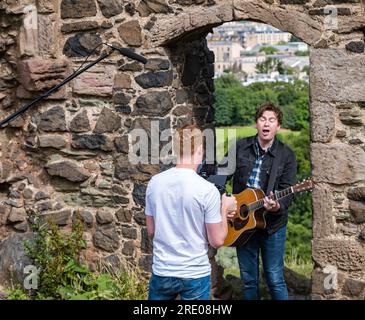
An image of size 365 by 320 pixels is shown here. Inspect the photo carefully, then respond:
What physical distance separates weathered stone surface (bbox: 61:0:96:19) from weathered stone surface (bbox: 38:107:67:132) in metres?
0.80

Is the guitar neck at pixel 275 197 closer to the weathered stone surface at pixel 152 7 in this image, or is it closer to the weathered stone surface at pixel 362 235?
the weathered stone surface at pixel 362 235

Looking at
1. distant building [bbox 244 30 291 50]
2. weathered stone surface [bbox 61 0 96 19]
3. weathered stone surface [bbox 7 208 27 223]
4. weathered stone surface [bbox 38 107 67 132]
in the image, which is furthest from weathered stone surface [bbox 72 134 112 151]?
distant building [bbox 244 30 291 50]

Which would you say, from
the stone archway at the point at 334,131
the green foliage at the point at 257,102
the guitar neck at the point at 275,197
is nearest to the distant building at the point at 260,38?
the green foliage at the point at 257,102

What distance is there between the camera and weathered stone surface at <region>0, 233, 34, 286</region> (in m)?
5.97

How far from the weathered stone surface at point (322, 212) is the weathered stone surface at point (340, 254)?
0.08 metres

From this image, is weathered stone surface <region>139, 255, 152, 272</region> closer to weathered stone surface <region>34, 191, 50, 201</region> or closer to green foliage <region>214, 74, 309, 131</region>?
weathered stone surface <region>34, 191, 50, 201</region>

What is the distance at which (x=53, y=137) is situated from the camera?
6.15 meters

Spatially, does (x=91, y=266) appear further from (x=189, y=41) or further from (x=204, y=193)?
(x=204, y=193)

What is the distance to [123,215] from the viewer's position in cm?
603

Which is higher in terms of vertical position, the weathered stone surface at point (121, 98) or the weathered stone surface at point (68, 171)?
the weathered stone surface at point (121, 98)

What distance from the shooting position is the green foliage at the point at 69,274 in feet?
18.8

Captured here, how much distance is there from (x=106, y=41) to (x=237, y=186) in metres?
1.70

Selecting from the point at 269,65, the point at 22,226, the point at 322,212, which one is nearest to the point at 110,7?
the point at 22,226

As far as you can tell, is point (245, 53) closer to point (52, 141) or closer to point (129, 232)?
point (52, 141)
